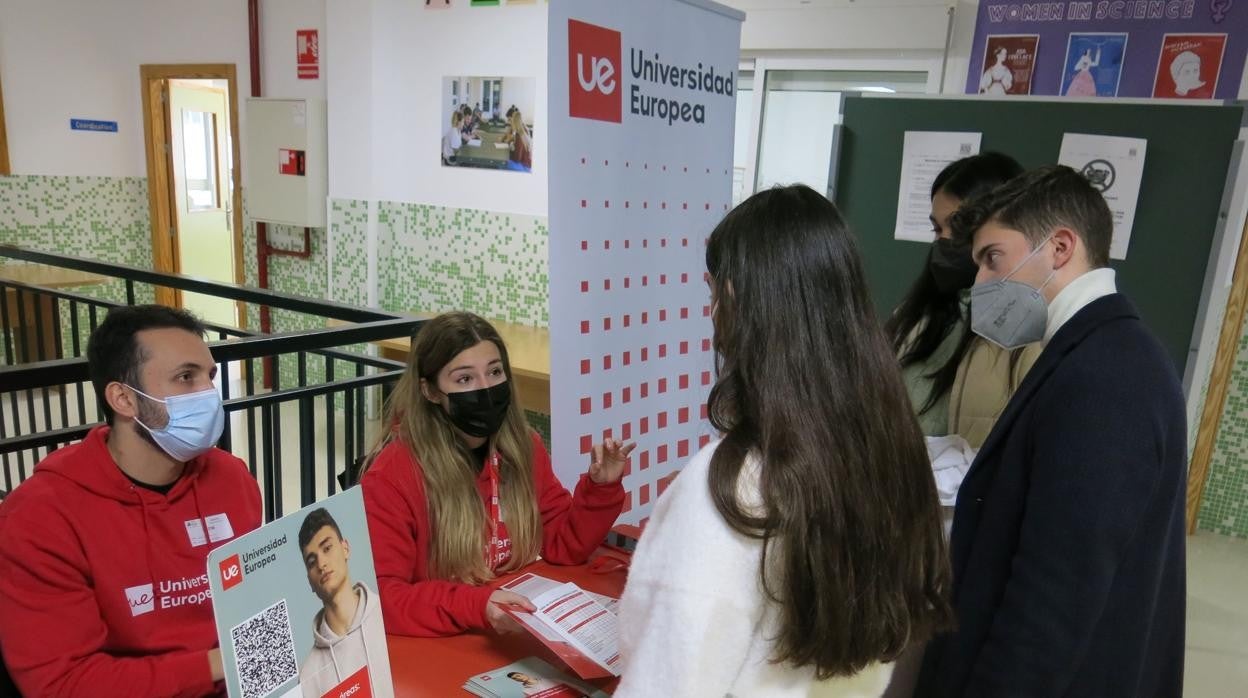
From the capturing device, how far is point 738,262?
0.96 meters

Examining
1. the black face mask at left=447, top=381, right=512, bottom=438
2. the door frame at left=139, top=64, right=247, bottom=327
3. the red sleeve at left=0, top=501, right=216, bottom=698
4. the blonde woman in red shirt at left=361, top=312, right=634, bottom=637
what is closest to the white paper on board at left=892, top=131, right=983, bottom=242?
the blonde woman in red shirt at left=361, top=312, right=634, bottom=637

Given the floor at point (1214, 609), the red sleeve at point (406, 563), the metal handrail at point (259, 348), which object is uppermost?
the metal handrail at point (259, 348)

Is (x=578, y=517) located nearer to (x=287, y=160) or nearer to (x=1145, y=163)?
(x=1145, y=163)

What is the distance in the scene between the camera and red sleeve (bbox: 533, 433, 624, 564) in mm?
1750

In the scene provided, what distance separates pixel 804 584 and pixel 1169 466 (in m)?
0.70

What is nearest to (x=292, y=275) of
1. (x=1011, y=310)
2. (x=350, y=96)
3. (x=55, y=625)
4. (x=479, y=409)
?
(x=350, y=96)

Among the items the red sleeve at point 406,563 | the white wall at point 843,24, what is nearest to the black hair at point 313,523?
the red sleeve at point 406,563

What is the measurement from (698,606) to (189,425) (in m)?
1.06

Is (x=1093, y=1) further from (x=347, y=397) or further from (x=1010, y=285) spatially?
(x=347, y=397)

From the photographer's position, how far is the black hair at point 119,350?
1448mm

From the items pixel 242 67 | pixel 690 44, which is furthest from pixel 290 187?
pixel 690 44

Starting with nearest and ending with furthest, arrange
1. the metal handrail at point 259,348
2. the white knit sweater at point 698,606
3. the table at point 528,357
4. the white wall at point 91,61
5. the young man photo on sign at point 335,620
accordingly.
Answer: the white knit sweater at point 698,606 < the young man photo on sign at point 335,620 < the metal handrail at point 259,348 < the table at point 528,357 < the white wall at point 91,61

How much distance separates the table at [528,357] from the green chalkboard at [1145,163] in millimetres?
1546

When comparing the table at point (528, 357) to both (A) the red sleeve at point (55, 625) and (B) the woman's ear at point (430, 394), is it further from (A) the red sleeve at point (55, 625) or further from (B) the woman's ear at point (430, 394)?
(A) the red sleeve at point (55, 625)
